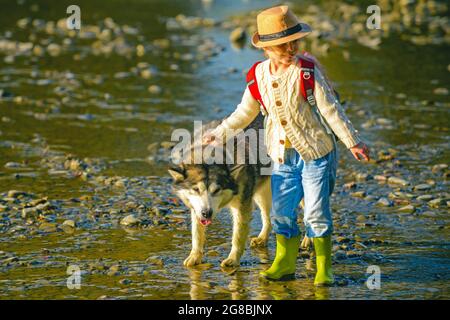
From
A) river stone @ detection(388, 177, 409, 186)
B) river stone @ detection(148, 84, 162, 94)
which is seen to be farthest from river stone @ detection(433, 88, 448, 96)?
river stone @ detection(388, 177, 409, 186)

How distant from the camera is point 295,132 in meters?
7.88

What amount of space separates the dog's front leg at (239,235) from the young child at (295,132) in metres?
0.51

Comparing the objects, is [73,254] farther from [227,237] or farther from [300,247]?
[300,247]

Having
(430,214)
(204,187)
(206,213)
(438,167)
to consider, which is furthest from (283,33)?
Answer: (438,167)

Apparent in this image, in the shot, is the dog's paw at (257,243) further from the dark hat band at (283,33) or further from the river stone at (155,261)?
the dark hat band at (283,33)

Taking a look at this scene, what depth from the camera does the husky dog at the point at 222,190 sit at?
326 inches

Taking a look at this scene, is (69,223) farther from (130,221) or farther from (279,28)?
(279,28)

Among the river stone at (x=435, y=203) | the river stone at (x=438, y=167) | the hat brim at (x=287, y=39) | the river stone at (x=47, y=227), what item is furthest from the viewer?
the river stone at (x=438, y=167)

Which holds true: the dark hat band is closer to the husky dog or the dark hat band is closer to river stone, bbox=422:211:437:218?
the husky dog

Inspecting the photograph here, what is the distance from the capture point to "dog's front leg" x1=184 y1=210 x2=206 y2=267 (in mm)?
8679

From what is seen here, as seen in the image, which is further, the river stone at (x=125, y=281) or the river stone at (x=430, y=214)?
the river stone at (x=430, y=214)

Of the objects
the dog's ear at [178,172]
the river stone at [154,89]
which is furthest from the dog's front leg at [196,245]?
the river stone at [154,89]
